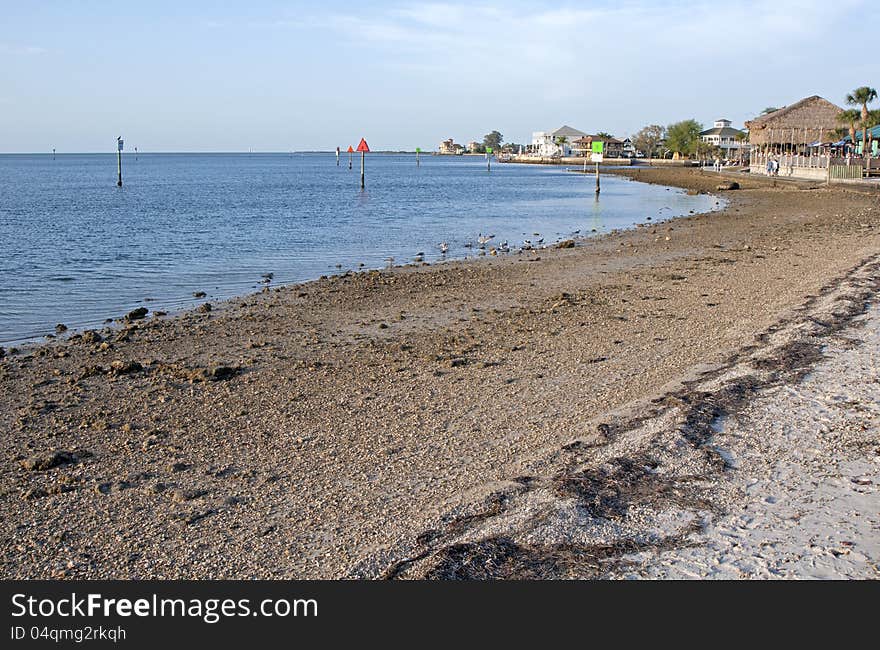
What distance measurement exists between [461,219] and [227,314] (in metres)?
25.8

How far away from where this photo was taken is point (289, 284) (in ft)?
64.2

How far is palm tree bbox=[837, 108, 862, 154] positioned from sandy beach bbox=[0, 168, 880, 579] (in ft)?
185

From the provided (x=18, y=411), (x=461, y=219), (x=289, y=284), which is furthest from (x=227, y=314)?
(x=461, y=219)

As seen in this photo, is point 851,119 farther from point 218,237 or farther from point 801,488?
point 801,488

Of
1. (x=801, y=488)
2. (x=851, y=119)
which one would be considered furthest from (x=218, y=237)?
(x=851, y=119)

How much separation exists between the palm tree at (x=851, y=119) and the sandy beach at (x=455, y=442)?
5650 centimetres

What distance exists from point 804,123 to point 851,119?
7528 mm

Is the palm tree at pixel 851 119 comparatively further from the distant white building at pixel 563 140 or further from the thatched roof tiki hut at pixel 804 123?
the distant white building at pixel 563 140

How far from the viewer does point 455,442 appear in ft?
25.1

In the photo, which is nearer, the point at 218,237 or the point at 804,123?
the point at 218,237

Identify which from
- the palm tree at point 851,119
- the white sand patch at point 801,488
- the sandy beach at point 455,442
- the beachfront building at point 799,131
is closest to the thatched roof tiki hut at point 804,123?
the beachfront building at point 799,131

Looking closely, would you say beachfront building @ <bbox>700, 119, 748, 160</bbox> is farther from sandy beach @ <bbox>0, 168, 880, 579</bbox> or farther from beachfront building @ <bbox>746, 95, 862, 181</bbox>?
sandy beach @ <bbox>0, 168, 880, 579</bbox>

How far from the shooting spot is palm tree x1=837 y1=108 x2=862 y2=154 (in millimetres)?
64188

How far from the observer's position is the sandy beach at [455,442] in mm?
5406
